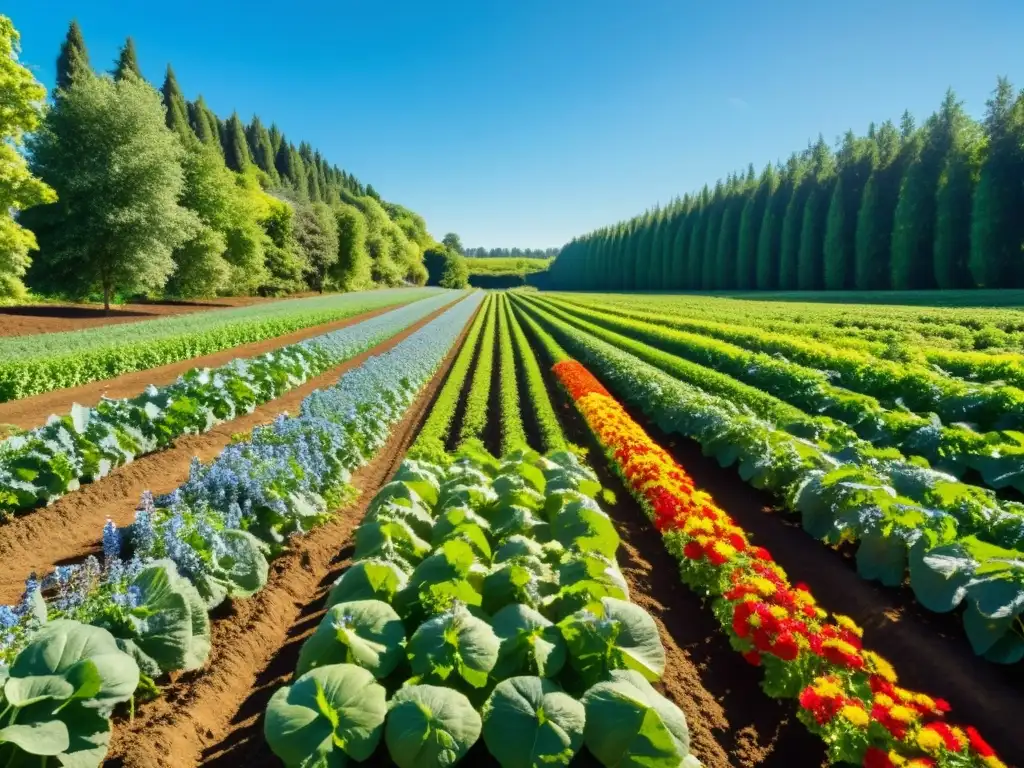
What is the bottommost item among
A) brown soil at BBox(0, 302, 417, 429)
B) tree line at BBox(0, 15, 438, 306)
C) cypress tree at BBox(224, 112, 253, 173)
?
brown soil at BBox(0, 302, 417, 429)

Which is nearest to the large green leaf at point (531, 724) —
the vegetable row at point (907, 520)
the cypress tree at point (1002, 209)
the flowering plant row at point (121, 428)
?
the vegetable row at point (907, 520)

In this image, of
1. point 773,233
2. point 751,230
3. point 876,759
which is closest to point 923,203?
point 773,233

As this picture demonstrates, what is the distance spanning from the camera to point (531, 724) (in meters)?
2.76

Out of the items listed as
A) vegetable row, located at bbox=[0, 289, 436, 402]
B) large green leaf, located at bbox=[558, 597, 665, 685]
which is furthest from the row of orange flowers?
vegetable row, located at bbox=[0, 289, 436, 402]

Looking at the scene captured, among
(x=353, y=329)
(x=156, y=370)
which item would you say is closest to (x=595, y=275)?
(x=353, y=329)

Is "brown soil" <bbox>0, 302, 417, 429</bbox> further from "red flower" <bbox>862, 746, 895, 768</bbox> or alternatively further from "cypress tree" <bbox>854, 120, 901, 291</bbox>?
"cypress tree" <bbox>854, 120, 901, 291</bbox>

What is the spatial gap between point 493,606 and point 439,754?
4.16 feet

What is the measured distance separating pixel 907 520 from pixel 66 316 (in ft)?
98.8

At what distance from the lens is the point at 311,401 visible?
9.31 metres

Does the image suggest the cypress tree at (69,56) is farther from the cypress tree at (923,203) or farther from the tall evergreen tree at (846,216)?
the cypress tree at (923,203)

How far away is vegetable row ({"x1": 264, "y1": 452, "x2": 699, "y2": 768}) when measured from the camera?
273cm

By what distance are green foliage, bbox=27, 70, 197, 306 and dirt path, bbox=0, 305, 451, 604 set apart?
857 inches

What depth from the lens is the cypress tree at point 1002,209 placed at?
107 ft

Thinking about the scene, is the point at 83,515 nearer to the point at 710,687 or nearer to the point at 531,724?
the point at 531,724
